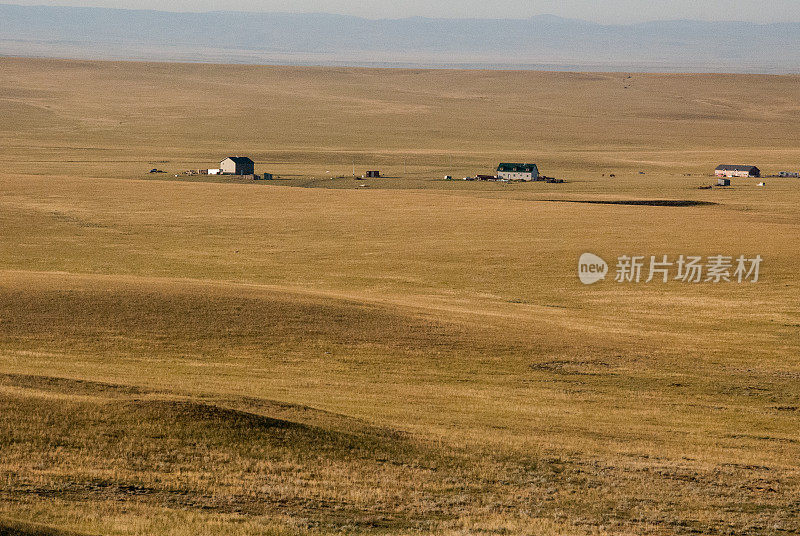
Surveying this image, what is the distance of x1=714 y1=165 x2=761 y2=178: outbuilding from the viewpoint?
126 m

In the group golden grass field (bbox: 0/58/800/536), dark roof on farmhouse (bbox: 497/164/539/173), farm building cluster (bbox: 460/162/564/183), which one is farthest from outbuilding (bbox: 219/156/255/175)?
golden grass field (bbox: 0/58/800/536)

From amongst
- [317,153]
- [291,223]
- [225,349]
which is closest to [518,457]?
[225,349]

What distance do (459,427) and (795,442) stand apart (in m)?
9.57

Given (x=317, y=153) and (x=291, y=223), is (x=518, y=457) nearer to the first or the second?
(x=291, y=223)

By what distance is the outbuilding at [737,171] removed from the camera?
12605 cm

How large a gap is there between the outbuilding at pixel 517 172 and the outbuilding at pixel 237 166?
102 ft

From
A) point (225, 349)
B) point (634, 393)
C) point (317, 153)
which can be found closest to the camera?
point (634, 393)

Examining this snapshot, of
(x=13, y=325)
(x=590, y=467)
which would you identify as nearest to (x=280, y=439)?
(x=590, y=467)

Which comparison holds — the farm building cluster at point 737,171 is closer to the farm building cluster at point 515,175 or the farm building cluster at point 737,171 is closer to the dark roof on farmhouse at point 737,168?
the dark roof on farmhouse at point 737,168

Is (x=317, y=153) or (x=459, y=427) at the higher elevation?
(x=317, y=153)

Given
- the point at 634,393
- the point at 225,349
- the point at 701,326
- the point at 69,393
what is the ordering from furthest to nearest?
the point at 701,326
the point at 225,349
the point at 634,393
the point at 69,393

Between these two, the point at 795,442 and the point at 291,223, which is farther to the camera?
the point at 291,223

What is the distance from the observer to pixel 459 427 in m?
26.9

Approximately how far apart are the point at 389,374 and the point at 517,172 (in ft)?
300
